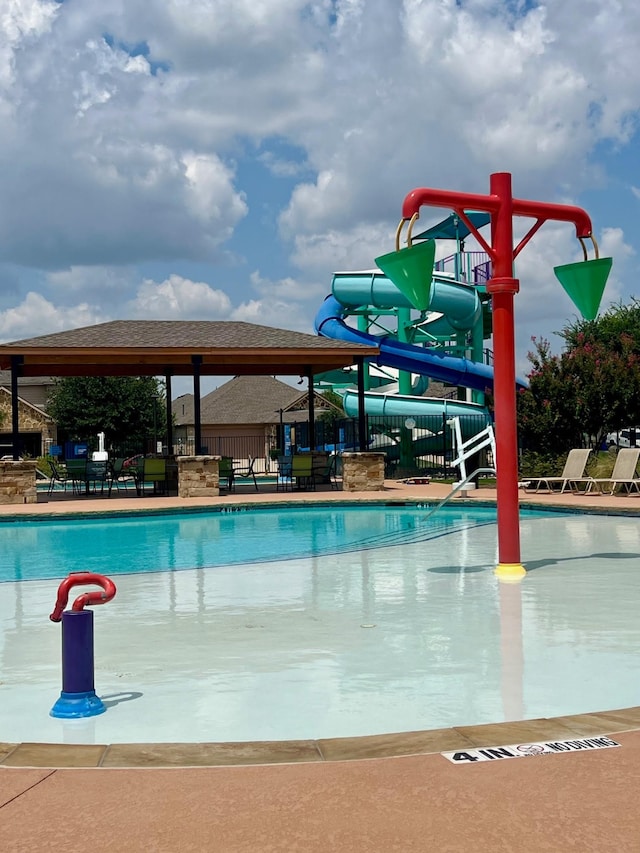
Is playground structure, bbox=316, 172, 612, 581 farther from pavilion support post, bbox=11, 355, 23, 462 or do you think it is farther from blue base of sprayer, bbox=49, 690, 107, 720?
pavilion support post, bbox=11, 355, 23, 462

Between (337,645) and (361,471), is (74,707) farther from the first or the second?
(361,471)

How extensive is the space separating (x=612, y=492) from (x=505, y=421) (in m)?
10.8

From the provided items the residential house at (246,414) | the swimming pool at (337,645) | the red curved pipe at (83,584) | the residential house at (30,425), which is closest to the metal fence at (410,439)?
the swimming pool at (337,645)

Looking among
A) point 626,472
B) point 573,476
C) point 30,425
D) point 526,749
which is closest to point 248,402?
point 30,425

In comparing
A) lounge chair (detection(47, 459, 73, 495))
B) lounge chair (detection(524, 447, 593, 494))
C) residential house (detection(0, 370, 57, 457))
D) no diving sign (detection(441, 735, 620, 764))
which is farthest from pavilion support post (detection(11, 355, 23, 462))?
residential house (detection(0, 370, 57, 457))

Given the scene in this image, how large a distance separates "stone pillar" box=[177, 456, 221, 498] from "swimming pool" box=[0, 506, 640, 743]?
8.27 m

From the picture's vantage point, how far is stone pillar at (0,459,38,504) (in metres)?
20.2

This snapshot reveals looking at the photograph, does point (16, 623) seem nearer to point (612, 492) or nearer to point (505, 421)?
point (505, 421)

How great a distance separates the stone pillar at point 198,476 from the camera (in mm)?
20984

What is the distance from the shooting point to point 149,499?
2111 centimetres

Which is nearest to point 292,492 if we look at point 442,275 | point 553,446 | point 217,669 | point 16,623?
point 553,446

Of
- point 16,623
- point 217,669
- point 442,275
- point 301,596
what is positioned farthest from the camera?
point 442,275

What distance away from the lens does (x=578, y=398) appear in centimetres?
2153

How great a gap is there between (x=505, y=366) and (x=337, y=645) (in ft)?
13.0
